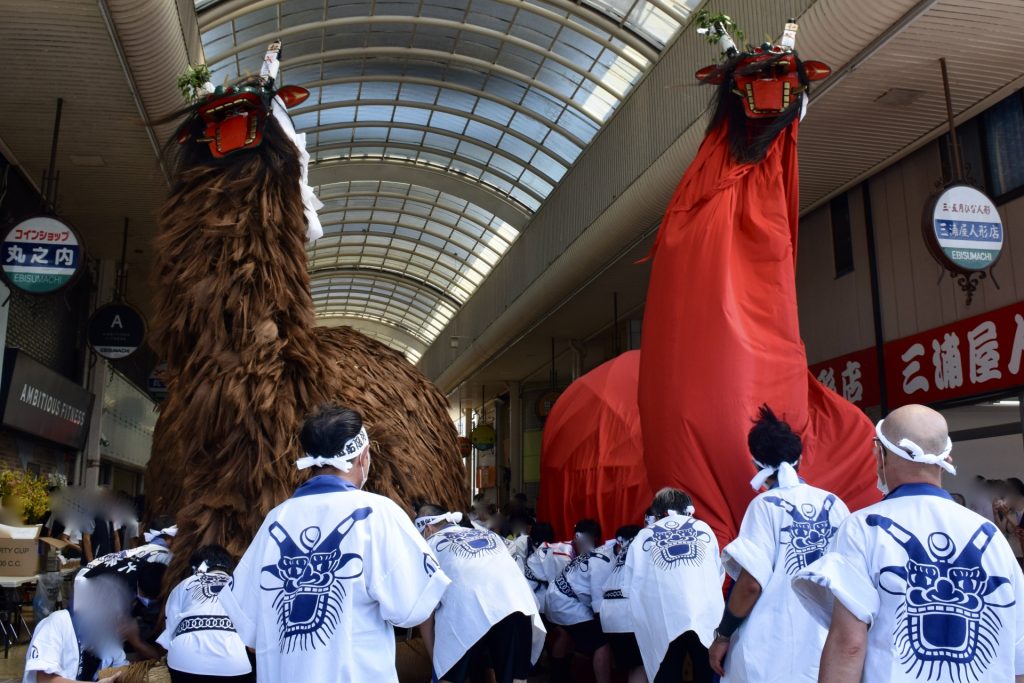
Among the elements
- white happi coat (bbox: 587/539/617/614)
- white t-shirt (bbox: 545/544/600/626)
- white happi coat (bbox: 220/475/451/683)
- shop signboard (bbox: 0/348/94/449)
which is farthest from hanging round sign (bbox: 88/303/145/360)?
white happi coat (bbox: 220/475/451/683)

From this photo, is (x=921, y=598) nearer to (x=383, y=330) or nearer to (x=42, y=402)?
(x=42, y=402)

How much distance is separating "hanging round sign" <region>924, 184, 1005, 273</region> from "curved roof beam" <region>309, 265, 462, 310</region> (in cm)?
1993

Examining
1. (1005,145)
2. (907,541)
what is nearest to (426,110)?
(1005,145)

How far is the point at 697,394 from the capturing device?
5.51 m

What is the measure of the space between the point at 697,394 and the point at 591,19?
973cm

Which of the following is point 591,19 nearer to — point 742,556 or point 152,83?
point 152,83

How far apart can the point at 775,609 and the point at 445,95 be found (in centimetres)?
1537

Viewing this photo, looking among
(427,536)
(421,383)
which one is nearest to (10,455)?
(421,383)

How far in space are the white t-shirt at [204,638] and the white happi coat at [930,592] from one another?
2.31m

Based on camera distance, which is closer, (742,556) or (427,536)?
(742,556)

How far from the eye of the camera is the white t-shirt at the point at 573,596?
6.95 metres

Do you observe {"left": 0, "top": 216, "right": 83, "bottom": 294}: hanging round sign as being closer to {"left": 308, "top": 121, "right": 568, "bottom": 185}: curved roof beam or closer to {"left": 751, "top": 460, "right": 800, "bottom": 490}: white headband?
{"left": 751, "top": 460, "right": 800, "bottom": 490}: white headband

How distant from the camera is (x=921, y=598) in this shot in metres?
2.49

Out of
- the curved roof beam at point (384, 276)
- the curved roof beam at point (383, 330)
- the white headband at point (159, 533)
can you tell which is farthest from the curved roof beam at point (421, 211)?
the white headband at point (159, 533)
